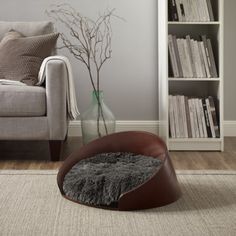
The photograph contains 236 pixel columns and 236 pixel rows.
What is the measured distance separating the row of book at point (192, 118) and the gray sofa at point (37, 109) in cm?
82

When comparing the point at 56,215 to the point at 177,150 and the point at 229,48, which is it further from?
the point at 229,48

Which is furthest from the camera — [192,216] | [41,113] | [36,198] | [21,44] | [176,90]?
[176,90]

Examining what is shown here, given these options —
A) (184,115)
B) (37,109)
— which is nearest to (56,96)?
(37,109)

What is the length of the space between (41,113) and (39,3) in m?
1.27

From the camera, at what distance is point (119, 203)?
2.61 metres

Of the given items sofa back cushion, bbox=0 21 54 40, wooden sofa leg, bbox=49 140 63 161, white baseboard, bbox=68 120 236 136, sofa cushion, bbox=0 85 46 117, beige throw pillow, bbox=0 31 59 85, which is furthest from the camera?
white baseboard, bbox=68 120 236 136

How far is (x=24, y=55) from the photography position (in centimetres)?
402

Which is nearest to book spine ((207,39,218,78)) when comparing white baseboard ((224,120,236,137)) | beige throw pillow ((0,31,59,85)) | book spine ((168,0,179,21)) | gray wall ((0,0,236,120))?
book spine ((168,0,179,21))

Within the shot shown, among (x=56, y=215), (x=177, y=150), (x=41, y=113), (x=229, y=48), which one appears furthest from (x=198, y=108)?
(x=56, y=215)

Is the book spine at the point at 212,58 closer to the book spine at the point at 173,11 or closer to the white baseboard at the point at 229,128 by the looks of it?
the book spine at the point at 173,11

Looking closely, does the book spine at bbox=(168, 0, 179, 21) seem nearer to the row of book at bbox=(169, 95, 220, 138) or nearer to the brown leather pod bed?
the row of book at bbox=(169, 95, 220, 138)

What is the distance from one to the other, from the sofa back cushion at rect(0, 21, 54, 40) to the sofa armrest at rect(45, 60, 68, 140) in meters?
0.66

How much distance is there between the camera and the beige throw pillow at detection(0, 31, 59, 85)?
396 centimetres

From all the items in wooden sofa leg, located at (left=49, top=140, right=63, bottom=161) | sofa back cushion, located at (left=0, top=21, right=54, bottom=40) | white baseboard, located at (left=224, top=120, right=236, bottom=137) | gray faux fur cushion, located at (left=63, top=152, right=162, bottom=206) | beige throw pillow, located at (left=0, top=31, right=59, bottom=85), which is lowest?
white baseboard, located at (left=224, top=120, right=236, bottom=137)
